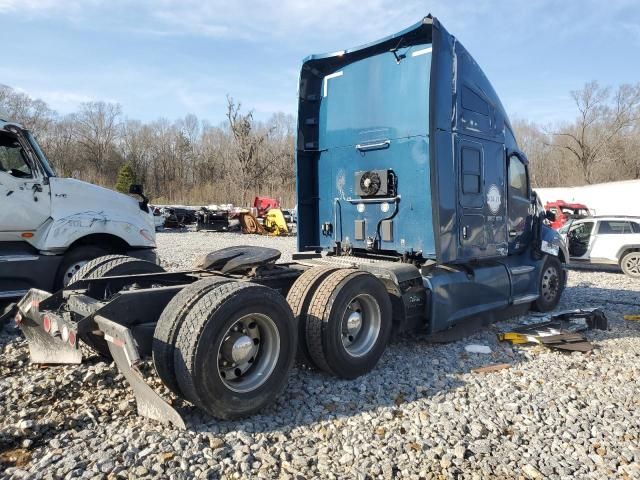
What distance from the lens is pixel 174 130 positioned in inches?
2672

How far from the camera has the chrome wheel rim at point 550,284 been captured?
8102 mm

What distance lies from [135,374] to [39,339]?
2044 mm

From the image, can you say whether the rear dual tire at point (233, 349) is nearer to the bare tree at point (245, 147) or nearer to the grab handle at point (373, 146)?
the grab handle at point (373, 146)

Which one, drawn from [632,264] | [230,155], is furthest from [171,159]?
[632,264]

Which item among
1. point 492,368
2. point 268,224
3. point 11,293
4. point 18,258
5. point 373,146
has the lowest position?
point 492,368

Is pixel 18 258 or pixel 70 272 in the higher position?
pixel 18 258

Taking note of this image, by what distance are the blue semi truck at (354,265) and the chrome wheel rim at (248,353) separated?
0.04 feet

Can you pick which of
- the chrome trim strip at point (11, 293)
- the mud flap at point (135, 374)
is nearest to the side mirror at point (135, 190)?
the chrome trim strip at point (11, 293)

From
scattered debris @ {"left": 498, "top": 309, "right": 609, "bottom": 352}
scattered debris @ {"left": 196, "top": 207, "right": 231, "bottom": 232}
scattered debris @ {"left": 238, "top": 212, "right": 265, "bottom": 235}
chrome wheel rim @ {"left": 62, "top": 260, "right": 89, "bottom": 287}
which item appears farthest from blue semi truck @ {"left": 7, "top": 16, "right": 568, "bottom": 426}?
scattered debris @ {"left": 196, "top": 207, "right": 231, "bottom": 232}

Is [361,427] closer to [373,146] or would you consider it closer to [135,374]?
[135,374]

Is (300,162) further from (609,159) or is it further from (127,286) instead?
(609,159)

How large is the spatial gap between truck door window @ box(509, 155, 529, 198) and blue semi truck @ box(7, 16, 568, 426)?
1.2 inches

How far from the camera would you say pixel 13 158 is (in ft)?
23.4

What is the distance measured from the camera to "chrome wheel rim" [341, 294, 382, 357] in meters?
4.96
